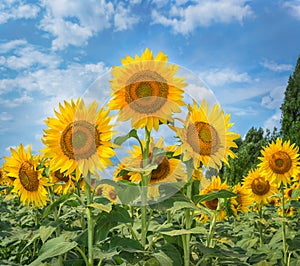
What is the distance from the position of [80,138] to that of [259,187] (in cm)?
323

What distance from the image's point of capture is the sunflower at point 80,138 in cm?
224

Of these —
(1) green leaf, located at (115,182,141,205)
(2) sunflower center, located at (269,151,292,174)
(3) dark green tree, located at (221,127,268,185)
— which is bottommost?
(1) green leaf, located at (115,182,141,205)

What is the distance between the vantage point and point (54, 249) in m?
2.11

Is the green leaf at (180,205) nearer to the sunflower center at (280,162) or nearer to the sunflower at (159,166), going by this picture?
the sunflower at (159,166)

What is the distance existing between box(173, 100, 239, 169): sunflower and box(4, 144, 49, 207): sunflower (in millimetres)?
1214

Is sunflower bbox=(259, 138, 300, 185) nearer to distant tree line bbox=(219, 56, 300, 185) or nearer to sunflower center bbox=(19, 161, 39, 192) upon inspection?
sunflower center bbox=(19, 161, 39, 192)

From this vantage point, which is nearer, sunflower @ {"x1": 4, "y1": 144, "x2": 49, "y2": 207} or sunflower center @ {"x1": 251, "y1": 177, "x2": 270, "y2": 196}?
sunflower @ {"x1": 4, "y1": 144, "x2": 49, "y2": 207}

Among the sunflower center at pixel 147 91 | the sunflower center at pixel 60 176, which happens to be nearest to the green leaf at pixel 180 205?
the sunflower center at pixel 147 91

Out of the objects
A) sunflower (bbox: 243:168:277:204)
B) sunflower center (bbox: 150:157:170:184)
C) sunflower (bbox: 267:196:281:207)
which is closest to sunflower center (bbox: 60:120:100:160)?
sunflower center (bbox: 150:157:170:184)

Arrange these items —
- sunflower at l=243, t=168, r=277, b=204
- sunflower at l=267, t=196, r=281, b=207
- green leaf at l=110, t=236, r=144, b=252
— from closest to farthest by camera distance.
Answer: green leaf at l=110, t=236, r=144, b=252 < sunflower at l=243, t=168, r=277, b=204 < sunflower at l=267, t=196, r=281, b=207

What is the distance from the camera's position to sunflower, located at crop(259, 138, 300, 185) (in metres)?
4.66

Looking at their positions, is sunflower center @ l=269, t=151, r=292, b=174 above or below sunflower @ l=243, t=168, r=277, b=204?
above

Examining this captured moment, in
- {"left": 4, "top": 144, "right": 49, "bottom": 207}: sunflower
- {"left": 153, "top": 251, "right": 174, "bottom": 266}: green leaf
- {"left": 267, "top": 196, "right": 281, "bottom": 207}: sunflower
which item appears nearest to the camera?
{"left": 153, "top": 251, "right": 174, "bottom": 266}: green leaf

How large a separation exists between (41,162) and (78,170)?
91 cm
